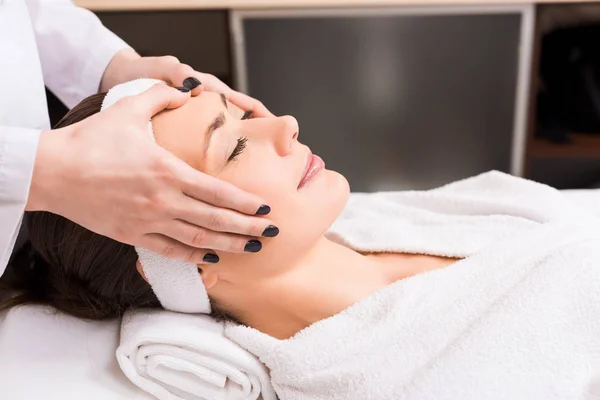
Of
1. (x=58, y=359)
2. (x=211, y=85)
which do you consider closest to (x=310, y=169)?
(x=211, y=85)

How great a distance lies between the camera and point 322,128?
2426 millimetres

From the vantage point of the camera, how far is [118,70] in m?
1.35

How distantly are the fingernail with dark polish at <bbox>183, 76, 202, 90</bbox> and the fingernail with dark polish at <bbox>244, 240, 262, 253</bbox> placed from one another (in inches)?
12.9

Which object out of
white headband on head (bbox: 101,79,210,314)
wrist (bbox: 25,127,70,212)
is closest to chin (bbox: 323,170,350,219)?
white headband on head (bbox: 101,79,210,314)

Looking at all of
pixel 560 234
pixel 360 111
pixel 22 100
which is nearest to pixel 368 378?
pixel 560 234

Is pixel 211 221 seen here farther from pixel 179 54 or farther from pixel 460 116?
pixel 460 116

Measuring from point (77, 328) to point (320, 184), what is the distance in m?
0.51

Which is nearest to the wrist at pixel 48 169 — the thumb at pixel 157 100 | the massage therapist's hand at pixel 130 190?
the massage therapist's hand at pixel 130 190

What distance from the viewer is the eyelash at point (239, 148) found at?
39.2 inches

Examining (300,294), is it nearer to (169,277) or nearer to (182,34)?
(169,277)

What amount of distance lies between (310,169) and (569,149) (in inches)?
63.1

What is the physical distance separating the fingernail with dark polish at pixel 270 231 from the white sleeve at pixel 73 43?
0.69 metres

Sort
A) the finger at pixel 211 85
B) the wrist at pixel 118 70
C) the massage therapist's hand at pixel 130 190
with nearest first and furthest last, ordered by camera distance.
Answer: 1. the massage therapist's hand at pixel 130 190
2. the finger at pixel 211 85
3. the wrist at pixel 118 70

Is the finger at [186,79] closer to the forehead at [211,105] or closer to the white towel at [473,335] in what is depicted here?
the forehead at [211,105]
